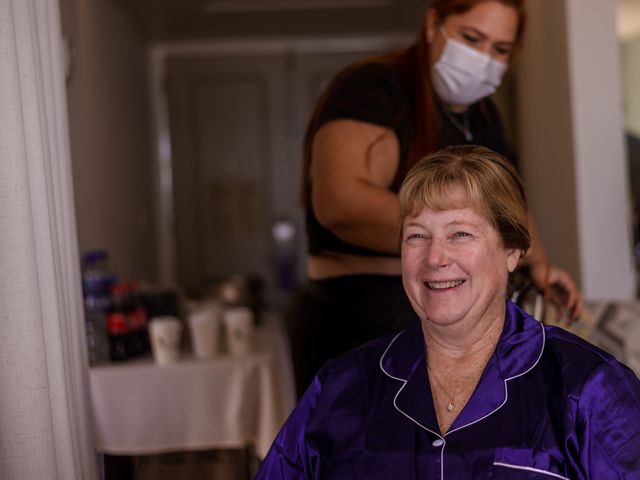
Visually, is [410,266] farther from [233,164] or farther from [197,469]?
[233,164]

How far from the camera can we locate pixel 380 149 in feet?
5.75

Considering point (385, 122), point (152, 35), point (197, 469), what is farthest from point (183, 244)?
point (385, 122)

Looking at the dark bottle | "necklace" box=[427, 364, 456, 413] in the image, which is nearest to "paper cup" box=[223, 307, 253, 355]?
the dark bottle

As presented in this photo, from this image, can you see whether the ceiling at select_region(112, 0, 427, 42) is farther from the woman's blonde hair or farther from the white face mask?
the woman's blonde hair

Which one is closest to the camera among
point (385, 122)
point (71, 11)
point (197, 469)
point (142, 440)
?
point (385, 122)

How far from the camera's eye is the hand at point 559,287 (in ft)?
5.84

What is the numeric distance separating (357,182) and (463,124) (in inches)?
15.3

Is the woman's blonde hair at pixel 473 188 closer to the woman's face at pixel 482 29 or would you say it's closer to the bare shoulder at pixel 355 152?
the bare shoulder at pixel 355 152

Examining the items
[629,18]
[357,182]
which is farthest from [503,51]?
[629,18]

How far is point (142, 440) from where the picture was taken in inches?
99.8

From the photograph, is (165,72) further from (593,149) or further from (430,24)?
(430,24)

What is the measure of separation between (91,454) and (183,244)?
4717mm

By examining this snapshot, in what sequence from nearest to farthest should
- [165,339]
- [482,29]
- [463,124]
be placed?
[482,29] < [463,124] < [165,339]

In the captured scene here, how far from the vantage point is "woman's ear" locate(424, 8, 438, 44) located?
1.83 m
